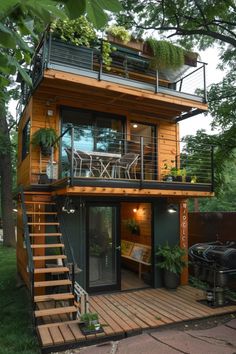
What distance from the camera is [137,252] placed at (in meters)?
9.72

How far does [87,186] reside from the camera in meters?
6.89

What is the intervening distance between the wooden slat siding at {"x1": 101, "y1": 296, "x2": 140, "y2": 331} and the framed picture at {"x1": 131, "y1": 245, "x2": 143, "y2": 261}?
2.01m

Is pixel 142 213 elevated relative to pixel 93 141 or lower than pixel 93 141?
lower

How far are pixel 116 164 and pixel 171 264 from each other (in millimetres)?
2978

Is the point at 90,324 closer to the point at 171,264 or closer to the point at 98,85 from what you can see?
the point at 171,264

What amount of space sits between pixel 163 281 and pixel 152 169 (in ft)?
10.4

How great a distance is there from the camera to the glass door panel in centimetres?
820

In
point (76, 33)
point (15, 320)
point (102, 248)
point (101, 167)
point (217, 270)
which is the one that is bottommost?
point (15, 320)

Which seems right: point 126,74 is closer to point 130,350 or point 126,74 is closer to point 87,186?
point 87,186

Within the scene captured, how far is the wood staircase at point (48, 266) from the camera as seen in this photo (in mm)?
5969

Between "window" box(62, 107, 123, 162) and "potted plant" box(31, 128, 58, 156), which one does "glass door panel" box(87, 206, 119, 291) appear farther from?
"potted plant" box(31, 128, 58, 156)

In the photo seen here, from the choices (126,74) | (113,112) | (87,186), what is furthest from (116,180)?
(126,74)

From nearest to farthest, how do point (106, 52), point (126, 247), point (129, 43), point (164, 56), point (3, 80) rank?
1. point (3, 80)
2. point (106, 52)
3. point (164, 56)
4. point (129, 43)
5. point (126, 247)

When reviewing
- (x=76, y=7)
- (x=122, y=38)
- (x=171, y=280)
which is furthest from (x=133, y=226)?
(x=76, y=7)
